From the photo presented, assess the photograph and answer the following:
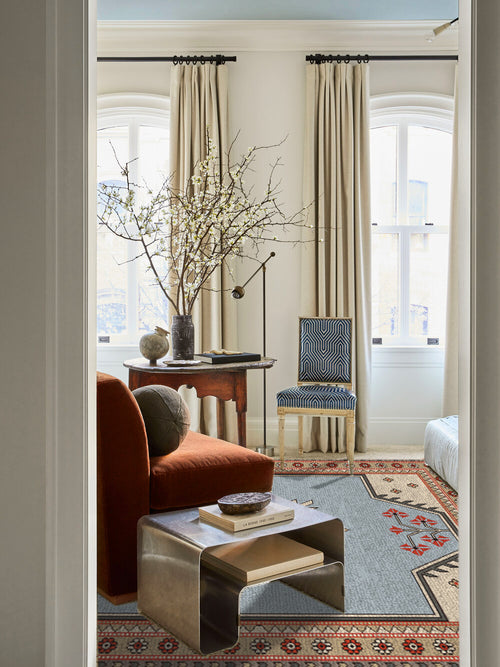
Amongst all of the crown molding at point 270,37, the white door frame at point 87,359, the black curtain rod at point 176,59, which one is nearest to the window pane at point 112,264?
the black curtain rod at point 176,59

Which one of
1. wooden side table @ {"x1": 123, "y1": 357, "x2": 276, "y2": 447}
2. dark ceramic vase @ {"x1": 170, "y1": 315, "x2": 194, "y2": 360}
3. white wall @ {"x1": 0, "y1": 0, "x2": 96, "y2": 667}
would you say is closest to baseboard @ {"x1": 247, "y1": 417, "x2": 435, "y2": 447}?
wooden side table @ {"x1": 123, "y1": 357, "x2": 276, "y2": 447}

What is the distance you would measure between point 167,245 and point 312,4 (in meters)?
2.04

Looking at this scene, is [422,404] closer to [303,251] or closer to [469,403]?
[303,251]

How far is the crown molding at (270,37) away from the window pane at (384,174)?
0.64m

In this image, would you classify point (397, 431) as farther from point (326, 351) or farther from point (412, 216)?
point (412, 216)

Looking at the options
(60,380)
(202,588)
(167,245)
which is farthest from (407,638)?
(167,245)

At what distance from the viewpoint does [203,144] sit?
202 inches

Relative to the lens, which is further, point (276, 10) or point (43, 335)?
point (276, 10)

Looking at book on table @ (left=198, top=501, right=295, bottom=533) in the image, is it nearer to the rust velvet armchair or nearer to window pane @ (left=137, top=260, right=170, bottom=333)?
the rust velvet armchair

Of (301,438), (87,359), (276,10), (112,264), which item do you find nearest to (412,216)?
(276,10)

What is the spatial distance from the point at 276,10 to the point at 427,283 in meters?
2.42

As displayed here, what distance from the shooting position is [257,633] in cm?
221

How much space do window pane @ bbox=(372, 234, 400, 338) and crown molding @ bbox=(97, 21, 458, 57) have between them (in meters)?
1.50

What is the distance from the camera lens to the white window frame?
5.32 m
